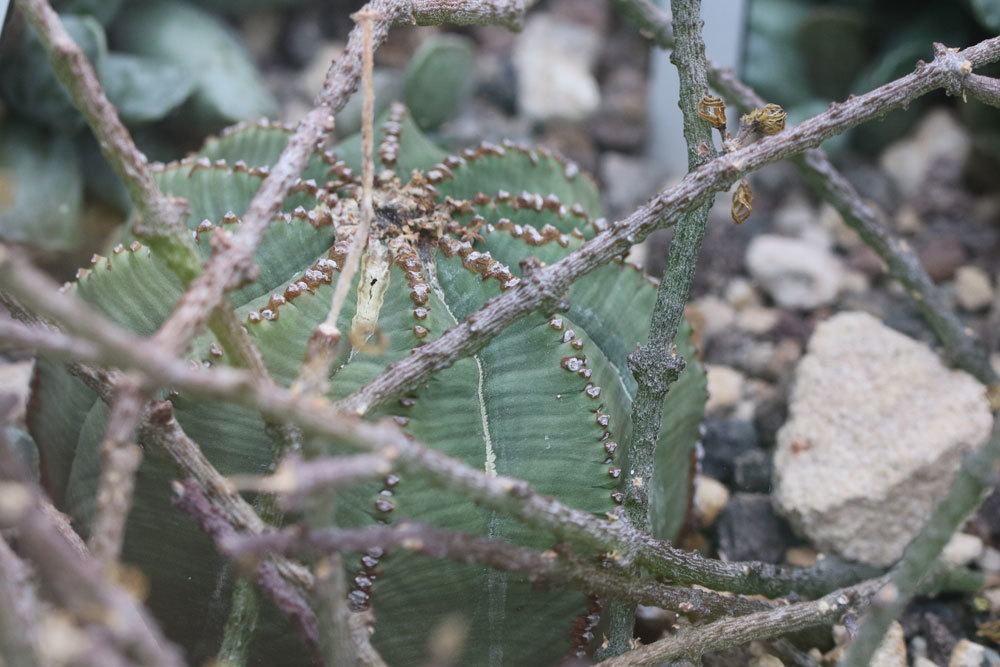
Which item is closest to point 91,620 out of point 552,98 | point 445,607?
point 445,607

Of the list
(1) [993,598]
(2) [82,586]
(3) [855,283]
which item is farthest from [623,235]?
(3) [855,283]

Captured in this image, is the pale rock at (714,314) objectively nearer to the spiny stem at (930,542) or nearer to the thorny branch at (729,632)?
the thorny branch at (729,632)

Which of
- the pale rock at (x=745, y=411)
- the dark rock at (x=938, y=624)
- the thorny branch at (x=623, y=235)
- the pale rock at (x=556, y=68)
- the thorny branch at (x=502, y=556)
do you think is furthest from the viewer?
the pale rock at (x=556, y=68)

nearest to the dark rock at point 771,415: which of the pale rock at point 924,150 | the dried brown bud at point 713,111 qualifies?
the pale rock at point 924,150

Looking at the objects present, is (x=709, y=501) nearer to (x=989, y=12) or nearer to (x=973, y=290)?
(x=973, y=290)

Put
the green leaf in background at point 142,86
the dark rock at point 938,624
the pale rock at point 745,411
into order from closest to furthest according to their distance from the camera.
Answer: the dark rock at point 938,624, the pale rock at point 745,411, the green leaf in background at point 142,86

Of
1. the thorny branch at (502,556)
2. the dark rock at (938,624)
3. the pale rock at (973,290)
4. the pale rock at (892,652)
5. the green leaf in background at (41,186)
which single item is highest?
the green leaf in background at (41,186)

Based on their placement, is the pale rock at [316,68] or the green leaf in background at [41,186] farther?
the pale rock at [316,68]
